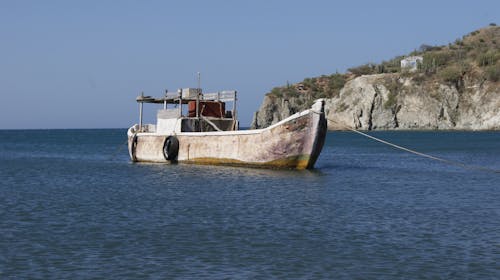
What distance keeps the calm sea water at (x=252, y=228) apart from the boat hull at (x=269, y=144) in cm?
204

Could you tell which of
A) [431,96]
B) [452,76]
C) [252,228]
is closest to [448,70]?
[452,76]

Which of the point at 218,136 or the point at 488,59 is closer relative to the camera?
the point at 218,136

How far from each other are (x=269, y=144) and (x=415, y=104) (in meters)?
125

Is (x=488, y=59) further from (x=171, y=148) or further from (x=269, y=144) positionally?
(x=269, y=144)

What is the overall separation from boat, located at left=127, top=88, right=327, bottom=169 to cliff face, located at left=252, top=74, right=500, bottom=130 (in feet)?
357

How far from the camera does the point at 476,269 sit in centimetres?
1427

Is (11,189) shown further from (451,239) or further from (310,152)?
(451,239)

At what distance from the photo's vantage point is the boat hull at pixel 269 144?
3578cm

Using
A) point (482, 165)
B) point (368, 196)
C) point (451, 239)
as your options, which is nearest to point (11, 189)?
point (368, 196)

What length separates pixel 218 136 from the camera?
39.3m

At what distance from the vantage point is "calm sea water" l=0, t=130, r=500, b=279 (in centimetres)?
1444

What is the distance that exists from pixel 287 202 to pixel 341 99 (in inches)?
5793

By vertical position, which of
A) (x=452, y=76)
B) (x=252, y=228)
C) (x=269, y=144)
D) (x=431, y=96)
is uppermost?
(x=452, y=76)

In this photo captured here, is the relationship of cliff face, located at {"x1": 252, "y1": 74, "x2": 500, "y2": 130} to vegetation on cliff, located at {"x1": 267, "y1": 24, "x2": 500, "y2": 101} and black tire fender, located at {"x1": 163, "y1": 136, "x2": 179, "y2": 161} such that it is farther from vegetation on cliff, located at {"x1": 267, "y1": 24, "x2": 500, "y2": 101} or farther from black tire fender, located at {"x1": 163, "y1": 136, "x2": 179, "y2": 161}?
black tire fender, located at {"x1": 163, "y1": 136, "x2": 179, "y2": 161}
